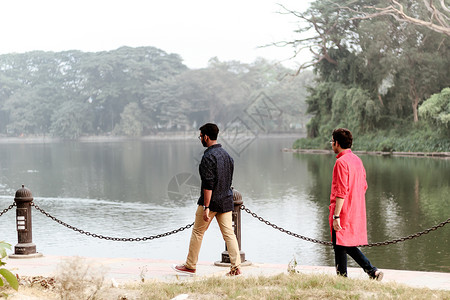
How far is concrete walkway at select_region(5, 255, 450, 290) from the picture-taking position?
6.52 m

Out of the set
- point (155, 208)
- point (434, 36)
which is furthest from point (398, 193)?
point (434, 36)

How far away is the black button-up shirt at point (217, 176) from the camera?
6246 millimetres

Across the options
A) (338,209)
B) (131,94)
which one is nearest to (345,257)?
(338,209)

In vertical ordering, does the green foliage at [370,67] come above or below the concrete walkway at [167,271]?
above

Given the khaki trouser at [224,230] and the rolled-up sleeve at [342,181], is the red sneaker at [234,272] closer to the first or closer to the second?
the khaki trouser at [224,230]

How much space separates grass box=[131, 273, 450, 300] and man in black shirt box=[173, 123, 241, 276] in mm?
668

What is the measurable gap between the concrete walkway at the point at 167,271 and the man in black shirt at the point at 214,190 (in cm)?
37

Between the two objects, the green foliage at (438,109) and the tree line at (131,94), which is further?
the tree line at (131,94)

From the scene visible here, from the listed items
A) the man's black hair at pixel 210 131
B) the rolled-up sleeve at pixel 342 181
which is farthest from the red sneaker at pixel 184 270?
the rolled-up sleeve at pixel 342 181

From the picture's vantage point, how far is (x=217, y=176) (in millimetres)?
6266

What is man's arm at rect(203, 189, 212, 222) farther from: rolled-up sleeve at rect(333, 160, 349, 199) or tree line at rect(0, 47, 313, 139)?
tree line at rect(0, 47, 313, 139)

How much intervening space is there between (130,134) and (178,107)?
7.73 m

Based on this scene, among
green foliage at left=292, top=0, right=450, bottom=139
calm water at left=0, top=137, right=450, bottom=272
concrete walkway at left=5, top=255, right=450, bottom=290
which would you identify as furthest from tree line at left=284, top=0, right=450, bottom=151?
concrete walkway at left=5, top=255, right=450, bottom=290

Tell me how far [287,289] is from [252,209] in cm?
1132
